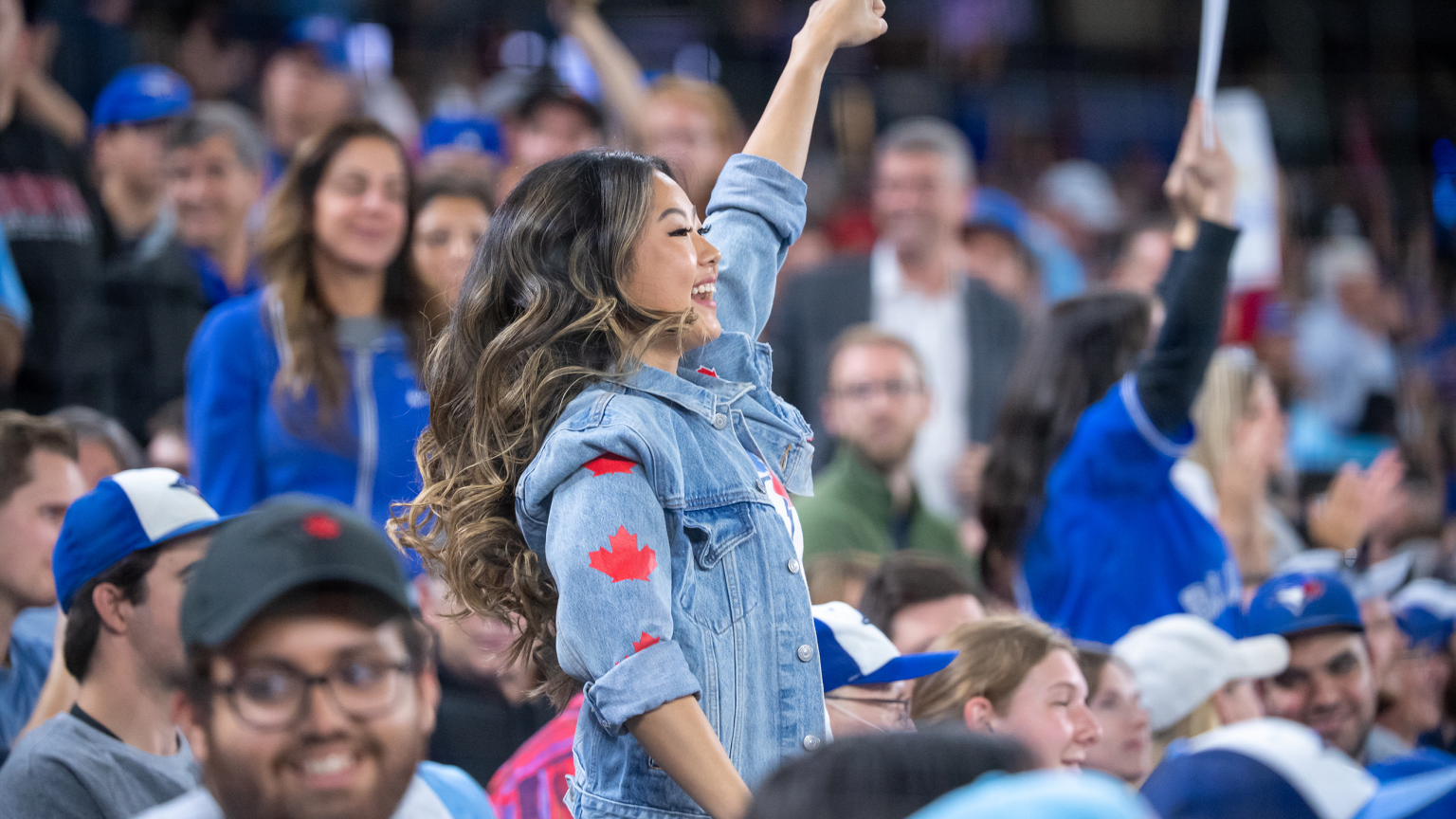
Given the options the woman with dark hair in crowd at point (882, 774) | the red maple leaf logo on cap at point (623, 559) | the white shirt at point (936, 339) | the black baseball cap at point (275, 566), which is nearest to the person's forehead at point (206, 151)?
the white shirt at point (936, 339)

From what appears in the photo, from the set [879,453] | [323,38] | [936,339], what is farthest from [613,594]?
[323,38]

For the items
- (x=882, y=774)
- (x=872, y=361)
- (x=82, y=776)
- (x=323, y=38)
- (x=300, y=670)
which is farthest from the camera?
(x=323, y=38)

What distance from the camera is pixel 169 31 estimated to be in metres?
5.55

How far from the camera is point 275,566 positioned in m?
1.22

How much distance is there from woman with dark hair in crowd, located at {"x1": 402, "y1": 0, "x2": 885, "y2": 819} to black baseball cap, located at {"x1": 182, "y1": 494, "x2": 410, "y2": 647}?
1.25 ft

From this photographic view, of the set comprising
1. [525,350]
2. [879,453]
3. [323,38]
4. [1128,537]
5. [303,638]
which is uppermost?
[323,38]

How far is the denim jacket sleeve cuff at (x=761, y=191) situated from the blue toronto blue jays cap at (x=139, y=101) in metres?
2.86

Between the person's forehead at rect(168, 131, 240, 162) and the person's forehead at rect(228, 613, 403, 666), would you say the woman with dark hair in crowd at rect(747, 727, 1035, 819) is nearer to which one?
the person's forehead at rect(228, 613, 403, 666)

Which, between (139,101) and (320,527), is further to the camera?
(139,101)

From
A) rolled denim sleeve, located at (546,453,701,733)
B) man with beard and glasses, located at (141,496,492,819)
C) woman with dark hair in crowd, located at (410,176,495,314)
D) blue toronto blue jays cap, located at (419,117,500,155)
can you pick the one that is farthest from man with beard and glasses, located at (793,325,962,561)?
man with beard and glasses, located at (141,496,492,819)

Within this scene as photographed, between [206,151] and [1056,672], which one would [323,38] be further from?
[1056,672]

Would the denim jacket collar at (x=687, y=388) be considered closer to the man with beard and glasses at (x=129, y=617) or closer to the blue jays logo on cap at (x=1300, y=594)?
the man with beard and glasses at (x=129, y=617)

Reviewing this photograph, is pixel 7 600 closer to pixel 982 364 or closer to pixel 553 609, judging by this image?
pixel 553 609

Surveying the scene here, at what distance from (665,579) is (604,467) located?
0.14 metres
